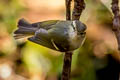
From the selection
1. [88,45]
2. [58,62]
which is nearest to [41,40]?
[58,62]

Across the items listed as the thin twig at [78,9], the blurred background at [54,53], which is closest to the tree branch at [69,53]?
the thin twig at [78,9]

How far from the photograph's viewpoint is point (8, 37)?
7.04 ft

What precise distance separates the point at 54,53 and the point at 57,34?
1.26m

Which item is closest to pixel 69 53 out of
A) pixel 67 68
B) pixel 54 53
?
pixel 67 68

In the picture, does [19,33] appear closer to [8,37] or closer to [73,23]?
[73,23]

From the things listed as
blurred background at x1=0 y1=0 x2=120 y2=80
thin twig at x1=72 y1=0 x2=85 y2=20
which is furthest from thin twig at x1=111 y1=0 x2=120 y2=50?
blurred background at x1=0 y1=0 x2=120 y2=80

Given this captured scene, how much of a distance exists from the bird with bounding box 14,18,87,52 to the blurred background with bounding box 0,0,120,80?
1079 millimetres

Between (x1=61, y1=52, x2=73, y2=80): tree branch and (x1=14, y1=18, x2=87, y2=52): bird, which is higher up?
(x1=14, y1=18, x2=87, y2=52): bird

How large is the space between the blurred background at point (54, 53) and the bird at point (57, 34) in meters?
1.08

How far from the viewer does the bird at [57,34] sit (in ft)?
1.88

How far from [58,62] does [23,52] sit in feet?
0.94

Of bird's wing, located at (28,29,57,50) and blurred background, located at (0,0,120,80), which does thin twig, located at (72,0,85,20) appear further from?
blurred background, located at (0,0,120,80)

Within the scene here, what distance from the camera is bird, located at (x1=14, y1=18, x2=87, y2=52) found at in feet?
1.88

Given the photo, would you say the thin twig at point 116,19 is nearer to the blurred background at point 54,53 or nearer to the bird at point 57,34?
the bird at point 57,34
